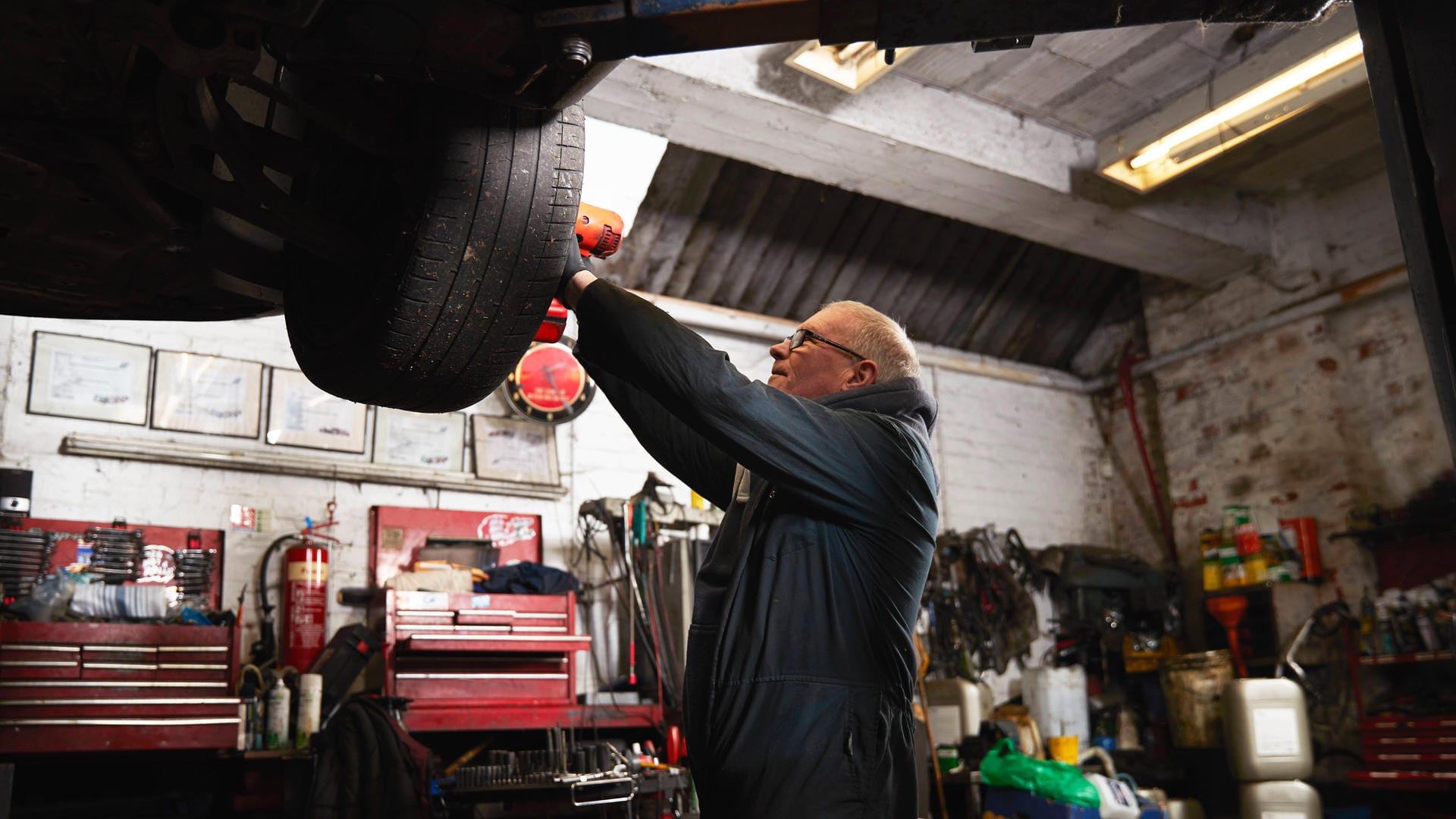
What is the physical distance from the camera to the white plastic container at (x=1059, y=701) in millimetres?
6887

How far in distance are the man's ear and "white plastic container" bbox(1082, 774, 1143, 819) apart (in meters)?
4.29

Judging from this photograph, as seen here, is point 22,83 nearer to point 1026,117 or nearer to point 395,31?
point 395,31

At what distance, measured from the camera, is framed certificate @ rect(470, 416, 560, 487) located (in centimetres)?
585

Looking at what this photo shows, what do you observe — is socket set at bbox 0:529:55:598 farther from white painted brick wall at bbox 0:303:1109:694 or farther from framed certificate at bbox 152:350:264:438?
framed certificate at bbox 152:350:264:438

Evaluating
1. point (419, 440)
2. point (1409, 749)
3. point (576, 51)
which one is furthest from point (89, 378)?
point (1409, 749)

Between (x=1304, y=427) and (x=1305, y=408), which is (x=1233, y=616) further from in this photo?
(x=1305, y=408)

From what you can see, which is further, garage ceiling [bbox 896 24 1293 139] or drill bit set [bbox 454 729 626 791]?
garage ceiling [bbox 896 24 1293 139]

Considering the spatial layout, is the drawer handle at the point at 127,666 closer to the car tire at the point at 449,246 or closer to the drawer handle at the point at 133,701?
the drawer handle at the point at 133,701

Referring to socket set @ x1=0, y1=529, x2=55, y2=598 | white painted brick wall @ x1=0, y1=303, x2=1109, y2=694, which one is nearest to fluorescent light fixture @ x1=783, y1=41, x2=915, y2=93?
white painted brick wall @ x1=0, y1=303, x2=1109, y2=694

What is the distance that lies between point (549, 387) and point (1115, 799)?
12.2 ft

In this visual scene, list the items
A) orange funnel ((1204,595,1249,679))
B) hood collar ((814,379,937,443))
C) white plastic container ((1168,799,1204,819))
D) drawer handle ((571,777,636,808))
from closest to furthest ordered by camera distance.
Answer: hood collar ((814,379,937,443))
drawer handle ((571,777,636,808))
white plastic container ((1168,799,1204,819))
orange funnel ((1204,595,1249,679))

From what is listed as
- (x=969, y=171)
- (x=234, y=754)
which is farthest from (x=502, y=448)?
(x=969, y=171)

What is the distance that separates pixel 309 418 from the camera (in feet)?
17.8

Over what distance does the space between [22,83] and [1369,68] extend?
1.64 m
